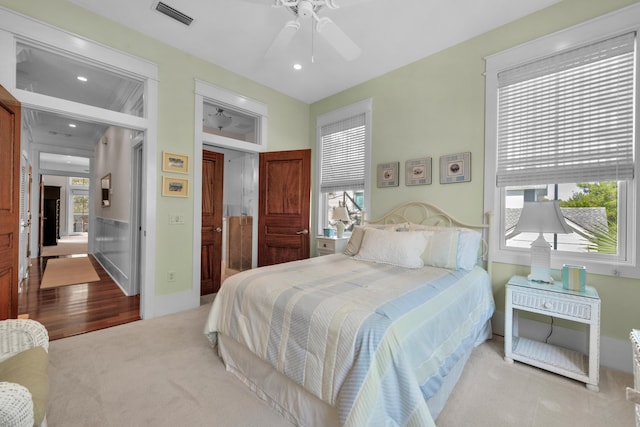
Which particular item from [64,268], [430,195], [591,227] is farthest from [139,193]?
[591,227]

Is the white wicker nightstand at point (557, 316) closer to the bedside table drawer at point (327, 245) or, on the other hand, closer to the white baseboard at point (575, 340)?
the white baseboard at point (575, 340)

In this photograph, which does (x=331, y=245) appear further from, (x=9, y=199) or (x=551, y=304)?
(x=9, y=199)

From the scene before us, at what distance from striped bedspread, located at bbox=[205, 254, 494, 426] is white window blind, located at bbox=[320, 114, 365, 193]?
2107mm

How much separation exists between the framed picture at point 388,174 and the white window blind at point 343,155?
1.03ft

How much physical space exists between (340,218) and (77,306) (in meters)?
3.51

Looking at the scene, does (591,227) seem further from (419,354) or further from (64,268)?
(64,268)

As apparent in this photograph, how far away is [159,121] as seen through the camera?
315 centimetres

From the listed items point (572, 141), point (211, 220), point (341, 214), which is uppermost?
point (572, 141)

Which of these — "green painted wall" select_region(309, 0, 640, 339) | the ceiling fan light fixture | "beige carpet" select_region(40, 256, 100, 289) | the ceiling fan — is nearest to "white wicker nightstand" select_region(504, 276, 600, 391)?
"green painted wall" select_region(309, 0, 640, 339)

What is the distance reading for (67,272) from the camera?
511cm

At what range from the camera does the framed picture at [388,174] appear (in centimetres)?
355

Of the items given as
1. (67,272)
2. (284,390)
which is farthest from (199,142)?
(67,272)

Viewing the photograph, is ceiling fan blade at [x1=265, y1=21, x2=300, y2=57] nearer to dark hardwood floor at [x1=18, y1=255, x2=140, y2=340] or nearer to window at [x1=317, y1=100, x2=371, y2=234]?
window at [x1=317, y1=100, x2=371, y2=234]

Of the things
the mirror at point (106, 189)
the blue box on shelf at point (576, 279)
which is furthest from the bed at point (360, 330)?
the mirror at point (106, 189)
